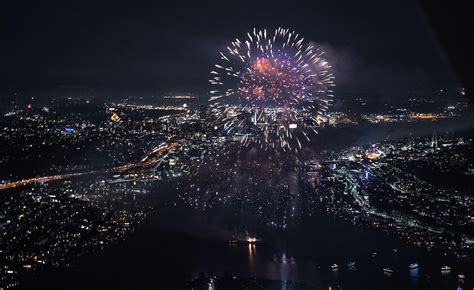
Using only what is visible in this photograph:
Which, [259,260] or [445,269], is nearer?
[445,269]

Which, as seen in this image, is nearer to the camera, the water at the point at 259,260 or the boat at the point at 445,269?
the water at the point at 259,260

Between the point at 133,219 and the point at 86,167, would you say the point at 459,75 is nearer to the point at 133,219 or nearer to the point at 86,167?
the point at 133,219

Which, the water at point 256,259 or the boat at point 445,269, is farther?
the boat at point 445,269

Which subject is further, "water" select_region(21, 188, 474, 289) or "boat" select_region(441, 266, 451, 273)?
"boat" select_region(441, 266, 451, 273)

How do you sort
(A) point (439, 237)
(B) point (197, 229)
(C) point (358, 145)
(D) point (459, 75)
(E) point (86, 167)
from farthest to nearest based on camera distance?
1. (C) point (358, 145)
2. (E) point (86, 167)
3. (B) point (197, 229)
4. (A) point (439, 237)
5. (D) point (459, 75)

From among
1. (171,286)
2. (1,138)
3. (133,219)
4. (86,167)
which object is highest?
(1,138)

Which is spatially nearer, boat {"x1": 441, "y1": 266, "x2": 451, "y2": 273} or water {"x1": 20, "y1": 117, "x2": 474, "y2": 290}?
water {"x1": 20, "y1": 117, "x2": 474, "y2": 290}

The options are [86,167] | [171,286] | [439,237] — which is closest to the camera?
[171,286]

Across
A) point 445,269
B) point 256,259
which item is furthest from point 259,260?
point 445,269

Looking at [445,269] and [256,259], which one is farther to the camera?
[256,259]

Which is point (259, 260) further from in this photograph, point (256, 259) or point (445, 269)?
point (445, 269)

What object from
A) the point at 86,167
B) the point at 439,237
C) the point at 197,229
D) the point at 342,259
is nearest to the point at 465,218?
the point at 439,237
